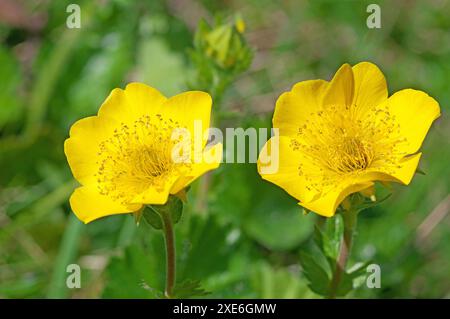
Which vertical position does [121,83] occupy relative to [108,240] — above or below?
above

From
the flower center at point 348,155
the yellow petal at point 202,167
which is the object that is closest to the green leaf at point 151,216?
the yellow petal at point 202,167

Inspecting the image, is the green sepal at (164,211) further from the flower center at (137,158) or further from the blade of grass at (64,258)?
the blade of grass at (64,258)

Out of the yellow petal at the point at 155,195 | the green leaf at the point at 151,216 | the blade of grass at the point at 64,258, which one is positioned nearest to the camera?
the yellow petal at the point at 155,195

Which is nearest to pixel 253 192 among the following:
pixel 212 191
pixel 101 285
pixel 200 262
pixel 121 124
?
pixel 212 191

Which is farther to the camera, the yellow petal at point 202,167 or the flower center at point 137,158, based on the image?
the flower center at point 137,158

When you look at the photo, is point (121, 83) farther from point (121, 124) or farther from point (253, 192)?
point (121, 124)

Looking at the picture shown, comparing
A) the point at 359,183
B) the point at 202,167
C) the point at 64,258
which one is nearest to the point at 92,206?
the point at 202,167
